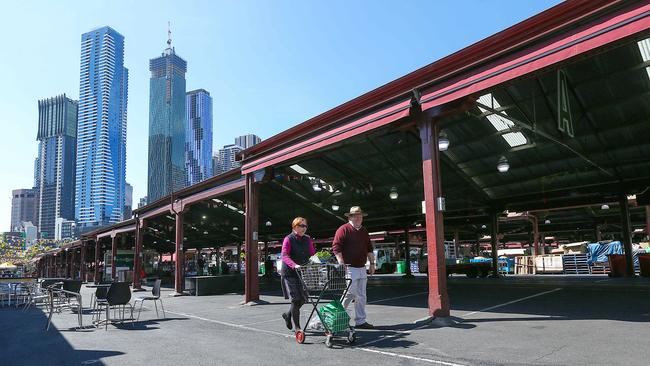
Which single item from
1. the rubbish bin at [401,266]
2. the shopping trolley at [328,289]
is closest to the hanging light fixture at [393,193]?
the shopping trolley at [328,289]

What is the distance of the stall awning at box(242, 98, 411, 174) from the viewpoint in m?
9.73

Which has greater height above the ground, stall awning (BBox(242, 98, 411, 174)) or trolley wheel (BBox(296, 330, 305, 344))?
stall awning (BBox(242, 98, 411, 174))

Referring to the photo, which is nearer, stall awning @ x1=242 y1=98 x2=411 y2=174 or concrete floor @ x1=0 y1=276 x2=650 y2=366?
concrete floor @ x1=0 y1=276 x2=650 y2=366

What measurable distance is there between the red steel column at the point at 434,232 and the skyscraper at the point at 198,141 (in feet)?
140

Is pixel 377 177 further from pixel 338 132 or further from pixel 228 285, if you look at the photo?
pixel 228 285

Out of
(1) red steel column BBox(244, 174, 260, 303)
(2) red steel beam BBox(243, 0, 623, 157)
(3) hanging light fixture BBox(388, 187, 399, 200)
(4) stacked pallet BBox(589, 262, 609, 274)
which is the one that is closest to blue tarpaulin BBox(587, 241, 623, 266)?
(4) stacked pallet BBox(589, 262, 609, 274)

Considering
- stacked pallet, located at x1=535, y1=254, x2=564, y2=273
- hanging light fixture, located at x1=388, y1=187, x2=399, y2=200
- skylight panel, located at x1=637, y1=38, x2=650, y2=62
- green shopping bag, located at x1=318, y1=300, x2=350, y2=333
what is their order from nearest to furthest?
green shopping bag, located at x1=318, y1=300, x2=350, y2=333 → skylight panel, located at x1=637, y1=38, x2=650, y2=62 → hanging light fixture, located at x1=388, y1=187, x2=399, y2=200 → stacked pallet, located at x1=535, y1=254, x2=564, y2=273

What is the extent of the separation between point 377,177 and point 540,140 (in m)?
6.56

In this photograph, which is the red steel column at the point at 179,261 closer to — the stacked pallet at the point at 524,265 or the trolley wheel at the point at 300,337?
the trolley wheel at the point at 300,337

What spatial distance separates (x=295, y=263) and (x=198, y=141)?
9318 cm

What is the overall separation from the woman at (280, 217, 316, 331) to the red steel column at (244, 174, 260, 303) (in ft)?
24.2

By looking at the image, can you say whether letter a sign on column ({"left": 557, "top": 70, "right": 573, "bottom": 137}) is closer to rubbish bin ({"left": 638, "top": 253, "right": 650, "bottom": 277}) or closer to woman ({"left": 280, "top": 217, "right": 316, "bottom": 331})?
woman ({"left": 280, "top": 217, "right": 316, "bottom": 331})

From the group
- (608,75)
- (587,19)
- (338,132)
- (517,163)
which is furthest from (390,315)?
(517,163)

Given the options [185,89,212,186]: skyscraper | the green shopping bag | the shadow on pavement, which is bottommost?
the shadow on pavement
